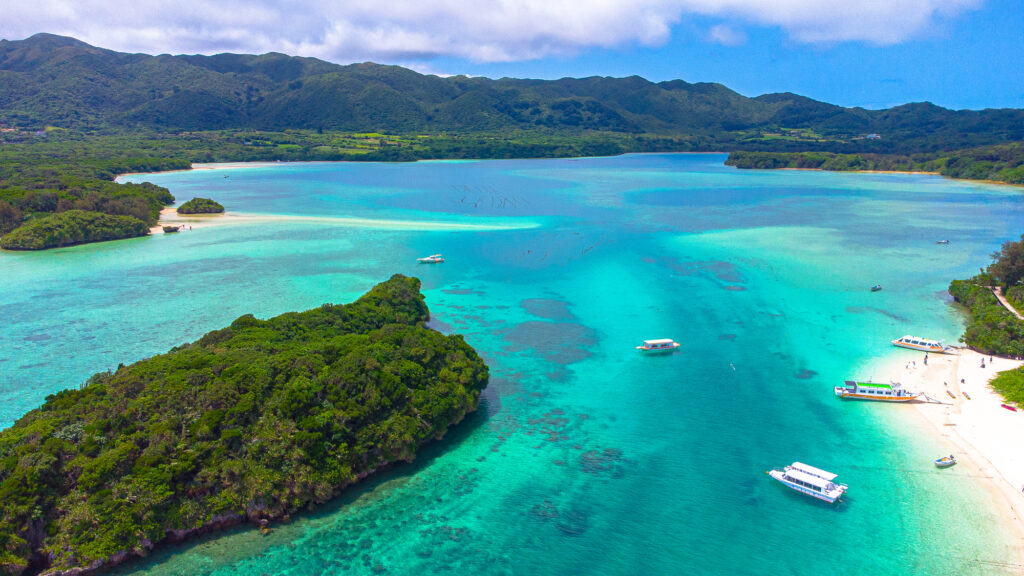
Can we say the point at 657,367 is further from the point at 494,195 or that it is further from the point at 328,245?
the point at 494,195

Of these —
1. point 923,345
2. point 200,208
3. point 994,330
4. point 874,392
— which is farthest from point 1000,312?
point 200,208

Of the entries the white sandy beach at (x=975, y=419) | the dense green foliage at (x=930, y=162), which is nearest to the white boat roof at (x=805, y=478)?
the white sandy beach at (x=975, y=419)

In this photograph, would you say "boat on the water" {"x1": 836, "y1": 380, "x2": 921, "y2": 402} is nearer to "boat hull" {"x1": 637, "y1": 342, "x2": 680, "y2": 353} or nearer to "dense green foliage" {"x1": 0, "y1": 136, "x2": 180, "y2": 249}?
"boat hull" {"x1": 637, "y1": 342, "x2": 680, "y2": 353}

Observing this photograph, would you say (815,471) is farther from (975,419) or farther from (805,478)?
(975,419)

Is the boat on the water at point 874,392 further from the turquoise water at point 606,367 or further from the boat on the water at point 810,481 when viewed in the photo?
the boat on the water at point 810,481

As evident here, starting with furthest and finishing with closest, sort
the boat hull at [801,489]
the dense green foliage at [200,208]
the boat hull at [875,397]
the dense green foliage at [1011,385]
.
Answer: the dense green foliage at [200,208]
the boat hull at [875,397]
the dense green foliage at [1011,385]
the boat hull at [801,489]
